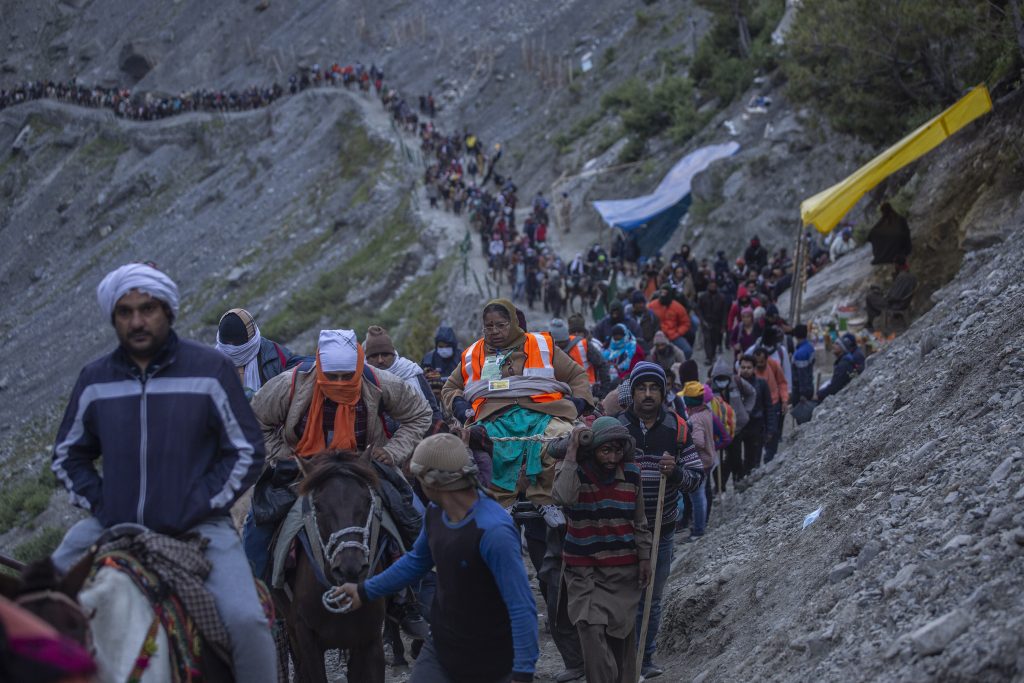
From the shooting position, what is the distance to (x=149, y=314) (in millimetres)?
4992

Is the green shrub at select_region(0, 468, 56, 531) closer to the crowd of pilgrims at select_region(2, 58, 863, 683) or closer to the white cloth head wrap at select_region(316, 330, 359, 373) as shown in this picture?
the crowd of pilgrims at select_region(2, 58, 863, 683)

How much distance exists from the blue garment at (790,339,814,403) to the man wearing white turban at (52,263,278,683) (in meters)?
10.7

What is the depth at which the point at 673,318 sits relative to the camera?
1727 cm

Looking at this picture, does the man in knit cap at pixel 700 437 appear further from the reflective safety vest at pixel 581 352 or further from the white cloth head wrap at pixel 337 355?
the white cloth head wrap at pixel 337 355

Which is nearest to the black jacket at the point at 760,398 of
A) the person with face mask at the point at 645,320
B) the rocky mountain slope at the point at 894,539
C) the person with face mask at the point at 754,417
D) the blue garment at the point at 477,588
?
the person with face mask at the point at 754,417

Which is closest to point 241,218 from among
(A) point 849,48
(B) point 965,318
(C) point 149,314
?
(A) point 849,48

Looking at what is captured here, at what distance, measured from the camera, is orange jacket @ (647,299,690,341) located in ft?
56.2

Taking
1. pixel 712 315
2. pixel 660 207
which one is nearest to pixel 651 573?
pixel 712 315

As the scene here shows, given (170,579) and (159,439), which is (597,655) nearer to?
(170,579)

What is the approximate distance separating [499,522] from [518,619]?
431 mm

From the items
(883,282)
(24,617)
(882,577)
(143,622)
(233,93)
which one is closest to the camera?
(24,617)

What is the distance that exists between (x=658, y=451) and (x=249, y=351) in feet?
9.58

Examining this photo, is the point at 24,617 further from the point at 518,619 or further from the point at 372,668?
the point at 372,668

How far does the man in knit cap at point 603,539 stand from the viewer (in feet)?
22.1
